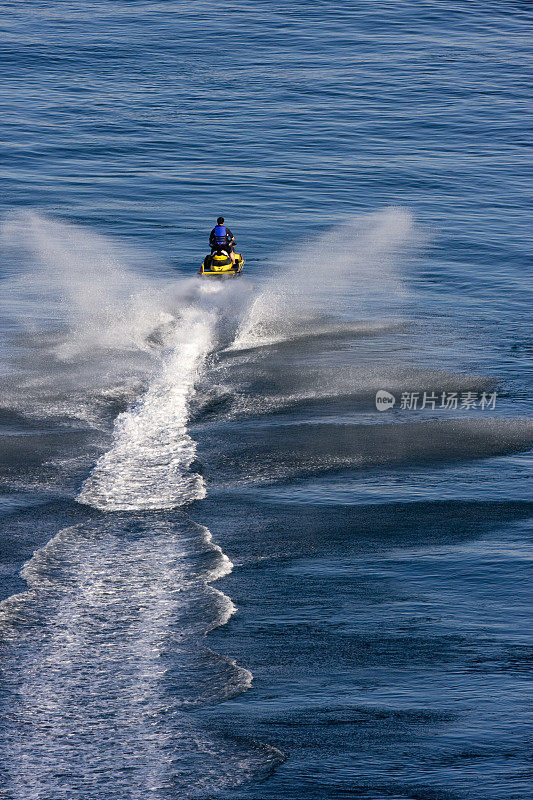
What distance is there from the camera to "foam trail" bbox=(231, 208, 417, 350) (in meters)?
31.6

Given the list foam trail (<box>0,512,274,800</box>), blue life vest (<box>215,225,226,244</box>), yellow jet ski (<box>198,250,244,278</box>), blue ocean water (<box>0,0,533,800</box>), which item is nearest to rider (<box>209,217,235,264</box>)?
blue life vest (<box>215,225,226,244</box>)

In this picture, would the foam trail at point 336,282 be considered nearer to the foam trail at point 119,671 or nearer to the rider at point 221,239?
the rider at point 221,239

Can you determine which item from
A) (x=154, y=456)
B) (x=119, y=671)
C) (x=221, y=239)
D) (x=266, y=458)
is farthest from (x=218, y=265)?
(x=119, y=671)

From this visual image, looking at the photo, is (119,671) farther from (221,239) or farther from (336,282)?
(336,282)

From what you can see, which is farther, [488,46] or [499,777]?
[488,46]

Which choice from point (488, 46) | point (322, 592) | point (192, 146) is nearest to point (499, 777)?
point (322, 592)

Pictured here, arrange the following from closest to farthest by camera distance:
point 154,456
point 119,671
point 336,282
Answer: point 119,671
point 154,456
point 336,282

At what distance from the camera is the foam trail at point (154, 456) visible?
19.8 metres

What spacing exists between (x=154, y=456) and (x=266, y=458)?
2.48 m

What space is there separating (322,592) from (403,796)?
4752 millimetres

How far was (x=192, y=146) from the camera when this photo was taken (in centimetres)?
5284

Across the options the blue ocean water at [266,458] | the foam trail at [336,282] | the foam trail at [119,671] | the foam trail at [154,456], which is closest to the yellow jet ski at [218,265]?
the blue ocean water at [266,458]

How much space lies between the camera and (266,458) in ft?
73.2

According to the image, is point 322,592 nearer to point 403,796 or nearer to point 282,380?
point 403,796
